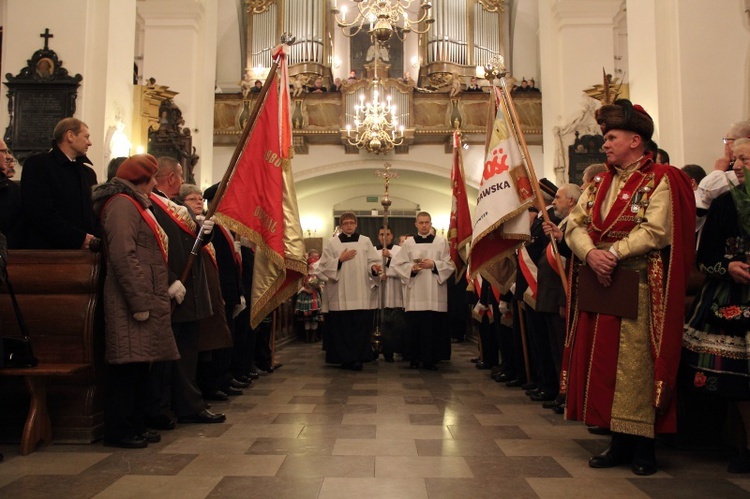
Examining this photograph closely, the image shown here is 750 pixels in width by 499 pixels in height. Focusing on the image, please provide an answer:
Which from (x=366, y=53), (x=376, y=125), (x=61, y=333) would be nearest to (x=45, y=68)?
(x=61, y=333)

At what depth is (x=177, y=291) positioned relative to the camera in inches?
146

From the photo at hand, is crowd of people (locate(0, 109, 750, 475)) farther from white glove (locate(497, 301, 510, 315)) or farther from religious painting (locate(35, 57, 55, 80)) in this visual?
religious painting (locate(35, 57, 55, 80))

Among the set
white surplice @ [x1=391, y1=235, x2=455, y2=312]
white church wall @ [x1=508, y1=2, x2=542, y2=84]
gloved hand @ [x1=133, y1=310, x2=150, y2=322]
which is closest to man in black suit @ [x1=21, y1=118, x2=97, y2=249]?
gloved hand @ [x1=133, y1=310, x2=150, y2=322]

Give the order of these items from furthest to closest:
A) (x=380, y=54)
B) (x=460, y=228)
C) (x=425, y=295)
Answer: (x=380, y=54) → (x=425, y=295) → (x=460, y=228)

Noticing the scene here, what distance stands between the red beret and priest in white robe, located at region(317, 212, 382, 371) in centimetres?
374

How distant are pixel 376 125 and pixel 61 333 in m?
10.1

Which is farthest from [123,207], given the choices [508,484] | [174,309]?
[508,484]

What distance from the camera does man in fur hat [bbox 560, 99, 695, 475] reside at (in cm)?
302

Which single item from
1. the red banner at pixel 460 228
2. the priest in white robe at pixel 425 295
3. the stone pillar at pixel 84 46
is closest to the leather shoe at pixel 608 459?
the red banner at pixel 460 228

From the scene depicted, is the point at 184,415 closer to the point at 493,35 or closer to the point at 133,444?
the point at 133,444

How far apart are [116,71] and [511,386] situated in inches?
237

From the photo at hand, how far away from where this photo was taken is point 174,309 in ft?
12.9

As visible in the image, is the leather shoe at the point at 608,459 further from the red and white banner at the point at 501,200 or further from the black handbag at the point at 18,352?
the black handbag at the point at 18,352

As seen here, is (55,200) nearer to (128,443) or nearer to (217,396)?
(128,443)
